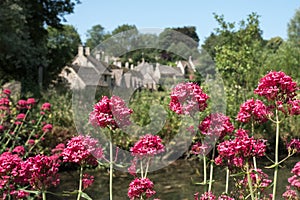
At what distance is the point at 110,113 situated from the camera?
207 cm

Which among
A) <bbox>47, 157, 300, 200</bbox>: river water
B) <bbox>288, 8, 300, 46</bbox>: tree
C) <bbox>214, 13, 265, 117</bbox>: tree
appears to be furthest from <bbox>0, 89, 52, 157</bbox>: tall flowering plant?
<bbox>288, 8, 300, 46</bbox>: tree

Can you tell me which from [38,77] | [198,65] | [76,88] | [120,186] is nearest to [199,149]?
[120,186]

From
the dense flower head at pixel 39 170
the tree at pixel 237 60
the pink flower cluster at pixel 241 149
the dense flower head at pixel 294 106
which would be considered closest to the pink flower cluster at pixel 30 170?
the dense flower head at pixel 39 170

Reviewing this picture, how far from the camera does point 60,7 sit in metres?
16.2

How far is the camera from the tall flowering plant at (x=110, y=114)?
203cm

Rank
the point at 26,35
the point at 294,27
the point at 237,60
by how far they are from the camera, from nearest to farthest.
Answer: the point at 237,60
the point at 26,35
the point at 294,27

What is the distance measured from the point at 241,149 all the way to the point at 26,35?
11.9 meters

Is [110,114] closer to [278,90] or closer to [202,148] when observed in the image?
[202,148]

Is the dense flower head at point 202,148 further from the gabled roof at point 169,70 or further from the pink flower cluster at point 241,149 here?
the gabled roof at point 169,70

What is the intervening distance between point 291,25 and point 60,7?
24783 mm

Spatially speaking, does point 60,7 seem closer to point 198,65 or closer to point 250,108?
point 198,65

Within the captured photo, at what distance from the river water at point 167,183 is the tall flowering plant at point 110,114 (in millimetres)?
2694

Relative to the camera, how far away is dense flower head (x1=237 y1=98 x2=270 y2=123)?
219 cm

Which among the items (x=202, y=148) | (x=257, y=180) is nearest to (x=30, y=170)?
(x=202, y=148)
